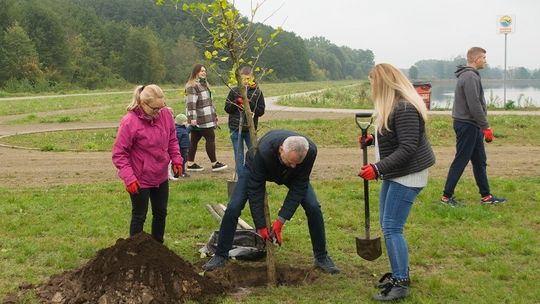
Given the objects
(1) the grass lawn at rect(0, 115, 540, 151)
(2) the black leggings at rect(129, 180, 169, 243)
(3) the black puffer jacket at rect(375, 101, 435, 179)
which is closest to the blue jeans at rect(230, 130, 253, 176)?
(2) the black leggings at rect(129, 180, 169, 243)

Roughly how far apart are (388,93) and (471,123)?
12.2ft

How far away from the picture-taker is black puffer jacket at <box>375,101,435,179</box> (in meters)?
4.59

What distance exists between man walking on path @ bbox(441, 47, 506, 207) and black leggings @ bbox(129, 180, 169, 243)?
13.4 feet

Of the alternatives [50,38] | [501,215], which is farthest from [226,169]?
[50,38]

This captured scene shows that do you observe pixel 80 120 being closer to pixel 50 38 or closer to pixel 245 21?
pixel 245 21

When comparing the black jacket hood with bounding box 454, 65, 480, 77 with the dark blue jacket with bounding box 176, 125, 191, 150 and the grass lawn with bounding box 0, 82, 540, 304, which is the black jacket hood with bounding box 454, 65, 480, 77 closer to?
→ the grass lawn with bounding box 0, 82, 540, 304

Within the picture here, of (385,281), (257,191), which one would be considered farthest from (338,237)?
(257,191)

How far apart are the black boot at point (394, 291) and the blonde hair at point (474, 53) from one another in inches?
155

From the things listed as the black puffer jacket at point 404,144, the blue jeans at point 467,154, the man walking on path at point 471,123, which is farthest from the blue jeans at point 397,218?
the blue jeans at point 467,154

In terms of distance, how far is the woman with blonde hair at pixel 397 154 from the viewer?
4598 millimetres

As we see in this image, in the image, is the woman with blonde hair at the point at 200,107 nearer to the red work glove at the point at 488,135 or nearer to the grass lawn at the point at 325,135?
the grass lawn at the point at 325,135

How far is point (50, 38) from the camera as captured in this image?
66062 millimetres

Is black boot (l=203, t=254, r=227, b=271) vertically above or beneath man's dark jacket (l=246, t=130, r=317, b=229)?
beneath

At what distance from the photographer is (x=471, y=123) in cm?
793
